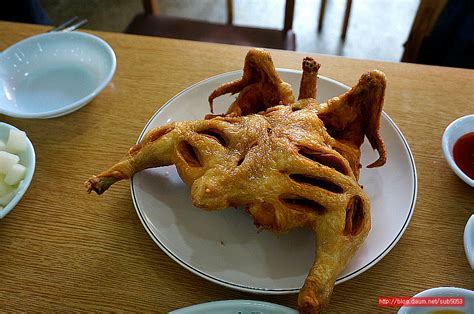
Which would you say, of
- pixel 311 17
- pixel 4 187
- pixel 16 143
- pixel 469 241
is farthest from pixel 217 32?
pixel 311 17

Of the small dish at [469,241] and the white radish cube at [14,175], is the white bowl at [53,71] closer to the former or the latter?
the white radish cube at [14,175]

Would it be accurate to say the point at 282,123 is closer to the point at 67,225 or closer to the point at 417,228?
the point at 417,228

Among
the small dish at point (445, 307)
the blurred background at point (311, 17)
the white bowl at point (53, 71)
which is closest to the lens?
the small dish at point (445, 307)

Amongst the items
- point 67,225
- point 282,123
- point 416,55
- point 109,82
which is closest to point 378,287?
point 282,123

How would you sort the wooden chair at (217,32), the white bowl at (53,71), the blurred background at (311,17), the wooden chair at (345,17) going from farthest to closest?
1. the blurred background at (311,17)
2. the wooden chair at (345,17)
3. the wooden chair at (217,32)
4. the white bowl at (53,71)

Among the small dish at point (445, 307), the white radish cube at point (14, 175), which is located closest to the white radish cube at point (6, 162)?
the white radish cube at point (14, 175)

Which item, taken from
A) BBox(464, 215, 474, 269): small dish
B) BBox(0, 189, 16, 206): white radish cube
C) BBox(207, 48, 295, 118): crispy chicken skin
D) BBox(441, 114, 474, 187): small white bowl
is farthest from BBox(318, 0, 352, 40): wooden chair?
BBox(0, 189, 16, 206): white radish cube
